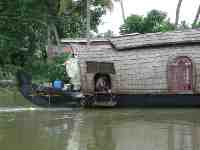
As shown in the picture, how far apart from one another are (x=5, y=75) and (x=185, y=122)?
42.9ft

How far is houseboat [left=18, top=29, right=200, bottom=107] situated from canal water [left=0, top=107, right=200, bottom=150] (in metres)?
0.40

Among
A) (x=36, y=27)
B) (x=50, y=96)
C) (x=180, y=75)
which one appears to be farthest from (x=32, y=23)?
(x=180, y=75)

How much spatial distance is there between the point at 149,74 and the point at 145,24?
13388 millimetres

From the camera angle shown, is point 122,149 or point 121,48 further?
point 121,48

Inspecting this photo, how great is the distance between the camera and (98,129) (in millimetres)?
9297

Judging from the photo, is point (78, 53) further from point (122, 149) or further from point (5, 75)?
point (5, 75)

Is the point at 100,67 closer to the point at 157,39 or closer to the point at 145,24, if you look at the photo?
the point at 157,39

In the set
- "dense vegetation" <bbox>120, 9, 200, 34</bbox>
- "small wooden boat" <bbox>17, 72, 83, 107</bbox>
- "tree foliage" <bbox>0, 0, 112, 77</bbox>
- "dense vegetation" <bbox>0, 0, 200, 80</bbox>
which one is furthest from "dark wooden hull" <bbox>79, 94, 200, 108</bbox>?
"dense vegetation" <bbox>120, 9, 200, 34</bbox>

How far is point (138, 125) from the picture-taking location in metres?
9.73

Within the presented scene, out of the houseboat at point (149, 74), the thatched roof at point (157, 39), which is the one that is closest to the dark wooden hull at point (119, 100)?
the houseboat at point (149, 74)

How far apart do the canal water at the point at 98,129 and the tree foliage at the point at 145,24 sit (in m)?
13.6

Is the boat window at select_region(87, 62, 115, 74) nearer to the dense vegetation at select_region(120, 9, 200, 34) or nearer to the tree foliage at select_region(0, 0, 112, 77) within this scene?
the tree foliage at select_region(0, 0, 112, 77)

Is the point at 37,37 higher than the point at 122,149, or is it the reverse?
the point at 37,37

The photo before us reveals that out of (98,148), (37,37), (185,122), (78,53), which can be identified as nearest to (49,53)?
(37,37)
